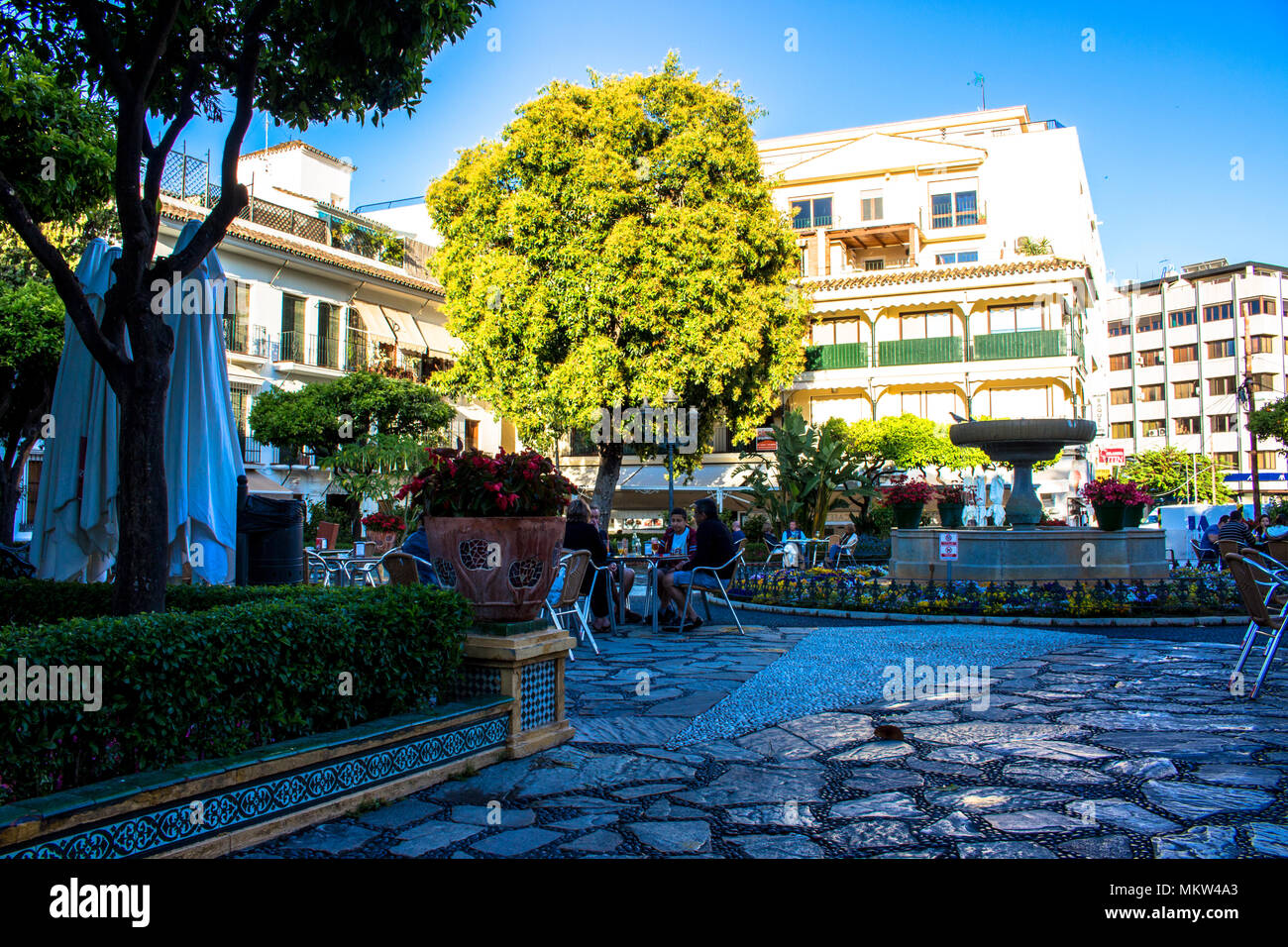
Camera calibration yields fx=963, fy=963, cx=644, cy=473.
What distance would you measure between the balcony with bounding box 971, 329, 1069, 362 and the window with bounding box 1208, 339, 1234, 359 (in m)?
46.9

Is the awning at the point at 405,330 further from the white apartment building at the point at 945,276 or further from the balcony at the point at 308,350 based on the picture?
the white apartment building at the point at 945,276

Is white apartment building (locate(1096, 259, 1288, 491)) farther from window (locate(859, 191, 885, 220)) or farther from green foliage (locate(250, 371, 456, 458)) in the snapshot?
green foliage (locate(250, 371, 456, 458))

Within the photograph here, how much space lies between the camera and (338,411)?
2669 centimetres

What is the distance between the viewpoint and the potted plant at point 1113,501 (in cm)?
1362

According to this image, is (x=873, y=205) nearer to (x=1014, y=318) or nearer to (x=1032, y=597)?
(x=1014, y=318)

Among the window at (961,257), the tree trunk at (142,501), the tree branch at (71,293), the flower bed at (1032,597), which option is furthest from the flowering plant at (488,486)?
the window at (961,257)

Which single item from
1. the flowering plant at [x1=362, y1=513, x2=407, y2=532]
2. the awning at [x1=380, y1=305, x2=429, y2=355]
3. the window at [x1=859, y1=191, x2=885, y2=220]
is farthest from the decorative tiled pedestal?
the window at [x1=859, y1=191, x2=885, y2=220]

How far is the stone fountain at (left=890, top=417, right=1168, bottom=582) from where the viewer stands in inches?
516

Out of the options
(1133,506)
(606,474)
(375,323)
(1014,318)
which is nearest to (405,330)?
(375,323)

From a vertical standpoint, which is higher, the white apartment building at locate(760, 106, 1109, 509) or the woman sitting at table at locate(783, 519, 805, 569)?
the white apartment building at locate(760, 106, 1109, 509)

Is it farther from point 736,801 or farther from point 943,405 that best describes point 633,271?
point 736,801

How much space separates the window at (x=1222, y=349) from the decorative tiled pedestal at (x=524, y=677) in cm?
7969

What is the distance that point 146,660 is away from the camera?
10.9 ft
